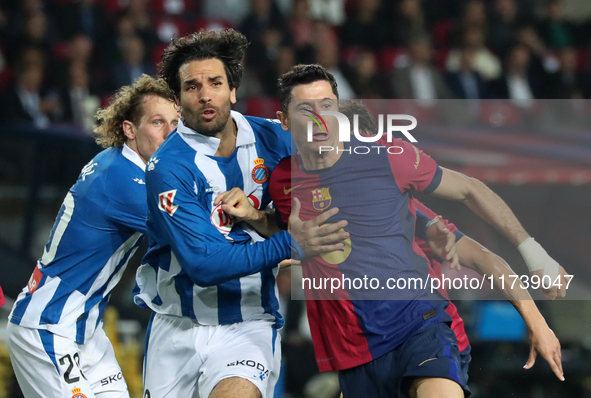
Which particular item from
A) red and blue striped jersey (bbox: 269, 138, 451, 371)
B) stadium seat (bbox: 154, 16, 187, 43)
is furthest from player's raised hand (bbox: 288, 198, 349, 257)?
stadium seat (bbox: 154, 16, 187, 43)

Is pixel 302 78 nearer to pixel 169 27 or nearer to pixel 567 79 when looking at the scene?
pixel 169 27

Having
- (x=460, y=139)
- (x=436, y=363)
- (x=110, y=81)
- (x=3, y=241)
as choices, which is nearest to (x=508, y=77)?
(x=460, y=139)

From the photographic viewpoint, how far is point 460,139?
245 inches

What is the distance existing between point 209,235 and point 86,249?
3.02ft

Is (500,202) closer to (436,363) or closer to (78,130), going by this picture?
(436,363)

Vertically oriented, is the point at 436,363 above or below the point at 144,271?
below

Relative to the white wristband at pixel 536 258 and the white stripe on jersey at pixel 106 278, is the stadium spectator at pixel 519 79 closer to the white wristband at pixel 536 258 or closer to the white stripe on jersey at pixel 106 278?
the white wristband at pixel 536 258

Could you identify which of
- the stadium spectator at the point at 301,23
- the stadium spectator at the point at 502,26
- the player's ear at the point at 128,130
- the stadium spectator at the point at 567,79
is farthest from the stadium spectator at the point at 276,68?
the player's ear at the point at 128,130

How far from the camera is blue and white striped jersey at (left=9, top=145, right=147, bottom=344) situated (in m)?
3.93

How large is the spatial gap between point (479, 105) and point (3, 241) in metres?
4.49

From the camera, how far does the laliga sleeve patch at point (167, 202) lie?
3.41 m

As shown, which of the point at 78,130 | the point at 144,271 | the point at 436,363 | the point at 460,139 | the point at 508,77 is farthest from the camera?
the point at 508,77

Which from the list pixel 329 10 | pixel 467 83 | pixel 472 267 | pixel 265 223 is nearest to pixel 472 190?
pixel 472 267

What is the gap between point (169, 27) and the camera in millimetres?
9320
